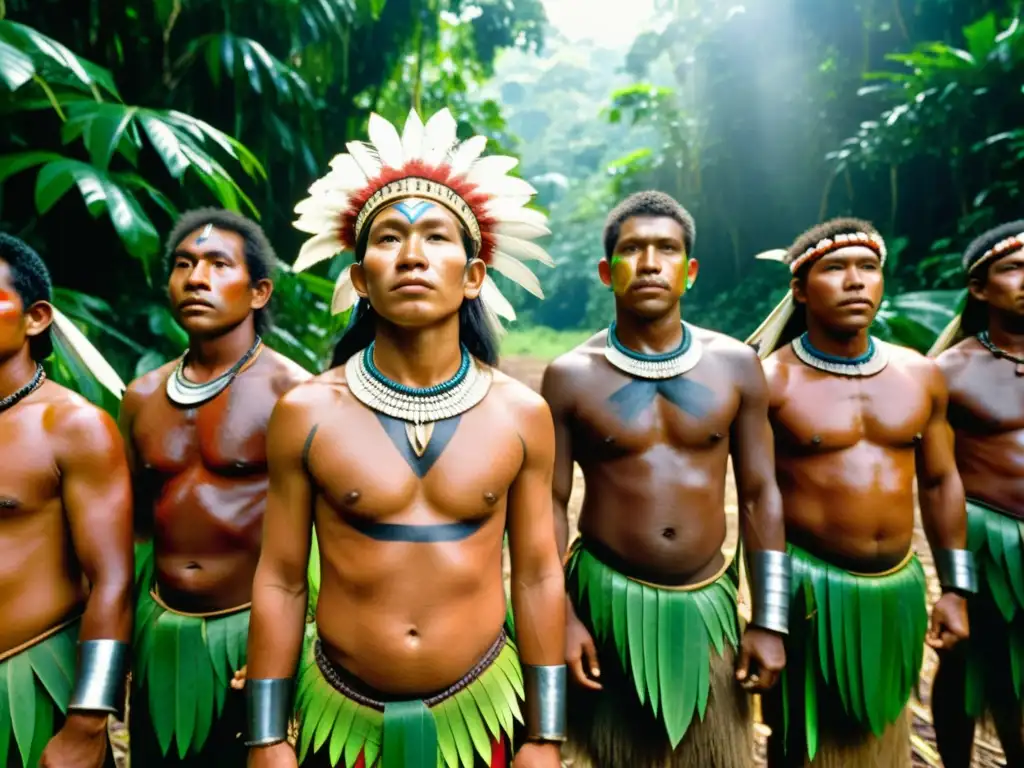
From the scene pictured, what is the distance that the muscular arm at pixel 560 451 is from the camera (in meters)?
2.21

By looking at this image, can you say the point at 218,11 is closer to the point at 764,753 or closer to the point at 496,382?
the point at 496,382

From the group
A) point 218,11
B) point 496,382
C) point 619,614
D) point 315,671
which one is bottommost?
point 619,614

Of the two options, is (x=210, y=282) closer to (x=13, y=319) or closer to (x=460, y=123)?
(x=13, y=319)

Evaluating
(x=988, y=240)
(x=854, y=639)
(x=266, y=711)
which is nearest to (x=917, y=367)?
(x=988, y=240)

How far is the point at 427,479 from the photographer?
1620mm

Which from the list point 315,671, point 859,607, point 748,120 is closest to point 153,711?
point 315,671

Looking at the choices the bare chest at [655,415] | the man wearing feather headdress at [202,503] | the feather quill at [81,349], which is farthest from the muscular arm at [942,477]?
the feather quill at [81,349]

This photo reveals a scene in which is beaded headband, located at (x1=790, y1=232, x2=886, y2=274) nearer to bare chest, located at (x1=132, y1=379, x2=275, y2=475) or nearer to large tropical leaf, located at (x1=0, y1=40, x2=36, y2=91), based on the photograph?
bare chest, located at (x1=132, y1=379, x2=275, y2=475)

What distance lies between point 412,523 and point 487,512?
0.57 feet

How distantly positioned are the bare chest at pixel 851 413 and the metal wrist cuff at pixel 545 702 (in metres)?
1.18

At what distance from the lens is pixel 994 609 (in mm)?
2676

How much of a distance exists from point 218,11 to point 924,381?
14.8ft

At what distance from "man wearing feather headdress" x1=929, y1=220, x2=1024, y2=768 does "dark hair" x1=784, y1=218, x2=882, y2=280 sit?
586 mm

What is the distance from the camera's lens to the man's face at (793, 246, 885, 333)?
2.34 meters
